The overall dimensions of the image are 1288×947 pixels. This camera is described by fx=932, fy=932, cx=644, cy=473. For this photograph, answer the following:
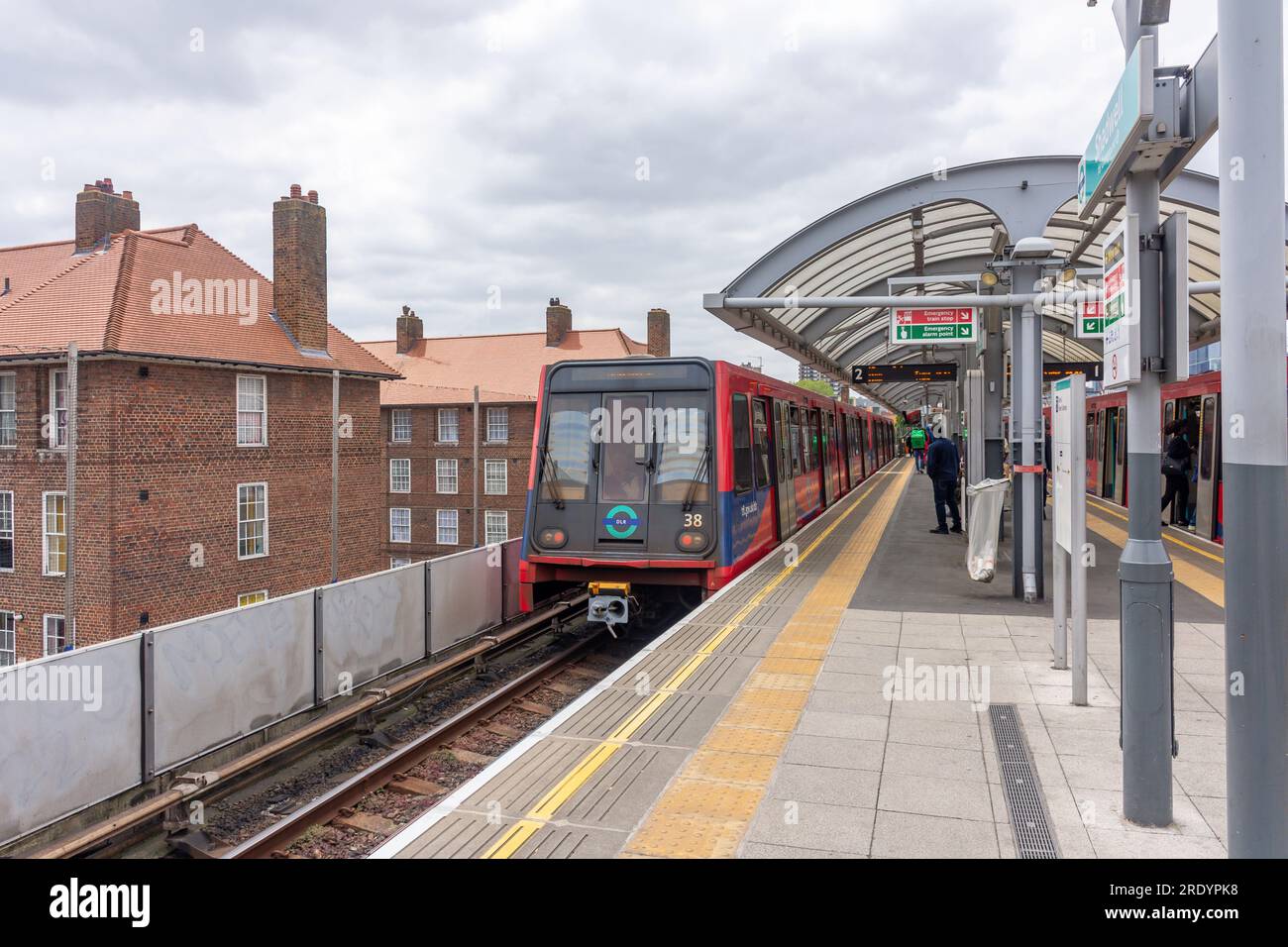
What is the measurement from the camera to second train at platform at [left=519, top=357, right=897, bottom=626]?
9.94 meters

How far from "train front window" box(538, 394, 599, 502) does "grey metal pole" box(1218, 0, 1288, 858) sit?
766cm

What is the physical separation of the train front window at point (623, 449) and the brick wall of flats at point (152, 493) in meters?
12.3

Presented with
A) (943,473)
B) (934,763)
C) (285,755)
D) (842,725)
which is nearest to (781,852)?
(934,763)

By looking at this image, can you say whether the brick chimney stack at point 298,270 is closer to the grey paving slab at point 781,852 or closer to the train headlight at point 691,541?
the train headlight at point 691,541

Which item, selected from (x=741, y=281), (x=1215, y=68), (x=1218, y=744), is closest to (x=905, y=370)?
(x=741, y=281)

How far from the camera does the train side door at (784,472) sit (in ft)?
42.5

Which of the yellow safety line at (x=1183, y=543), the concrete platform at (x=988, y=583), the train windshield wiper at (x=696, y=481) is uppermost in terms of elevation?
the train windshield wiper at (x=696, y=481)

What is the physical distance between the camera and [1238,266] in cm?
295

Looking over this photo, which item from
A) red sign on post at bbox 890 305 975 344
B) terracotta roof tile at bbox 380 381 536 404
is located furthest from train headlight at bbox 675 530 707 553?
terracotta roof tile at bbox 380 381 536 404

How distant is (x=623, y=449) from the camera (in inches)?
400

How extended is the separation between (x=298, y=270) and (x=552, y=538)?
17145mm

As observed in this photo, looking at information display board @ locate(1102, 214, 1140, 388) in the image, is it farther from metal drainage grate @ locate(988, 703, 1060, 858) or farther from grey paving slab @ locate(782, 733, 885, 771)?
grey paving slab @ locate(782, 733, 885, 771)

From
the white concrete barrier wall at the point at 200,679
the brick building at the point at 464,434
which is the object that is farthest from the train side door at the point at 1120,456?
the brick building at the point at 464,434

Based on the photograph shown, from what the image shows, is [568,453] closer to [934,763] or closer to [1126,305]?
[934,763]
